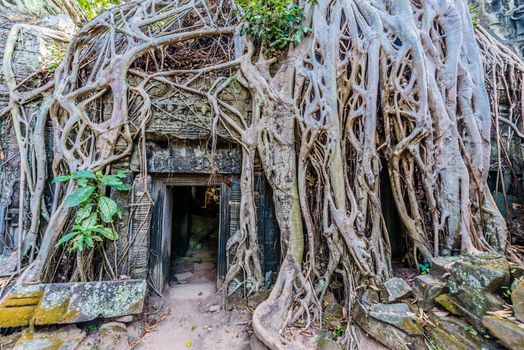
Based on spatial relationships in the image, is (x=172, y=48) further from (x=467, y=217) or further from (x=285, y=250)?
(x=467, y=217)

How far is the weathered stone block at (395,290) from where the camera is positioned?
71.6 inches

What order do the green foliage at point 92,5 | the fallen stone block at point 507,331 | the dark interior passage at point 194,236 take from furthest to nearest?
the green foliage at point 92,5, the dark interior passage at point 194,236, the fallen stone block at point 507,331

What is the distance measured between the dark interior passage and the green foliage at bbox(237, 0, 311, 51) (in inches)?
→ 110

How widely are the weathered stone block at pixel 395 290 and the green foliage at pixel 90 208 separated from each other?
107 inches

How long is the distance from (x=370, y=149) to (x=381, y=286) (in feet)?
4.20

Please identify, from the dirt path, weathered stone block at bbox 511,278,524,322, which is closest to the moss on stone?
weathered stone block at bbox 511,278,524,322

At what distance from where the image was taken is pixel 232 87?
2.87 meters

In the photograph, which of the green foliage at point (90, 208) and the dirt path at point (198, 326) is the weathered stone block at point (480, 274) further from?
the green foliage at point (90, 208)

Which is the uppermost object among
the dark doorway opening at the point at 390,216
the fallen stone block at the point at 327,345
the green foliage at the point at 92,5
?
the green foliage at the point at 92,5

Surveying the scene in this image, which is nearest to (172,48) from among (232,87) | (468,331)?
(232,87)

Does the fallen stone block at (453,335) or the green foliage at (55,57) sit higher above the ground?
the green foliage at (55,57)

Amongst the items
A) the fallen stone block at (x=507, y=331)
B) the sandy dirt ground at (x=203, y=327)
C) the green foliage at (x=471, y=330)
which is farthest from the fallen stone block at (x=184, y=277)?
the fallen stone block at (x=507, y=331)

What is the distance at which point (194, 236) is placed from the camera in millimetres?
4555

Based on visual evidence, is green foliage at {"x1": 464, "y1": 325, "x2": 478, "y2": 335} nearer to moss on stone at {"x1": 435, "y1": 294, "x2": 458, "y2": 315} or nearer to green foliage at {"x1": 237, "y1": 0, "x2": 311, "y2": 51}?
moss on stone at {"x1": 435, "y1": 294, "x2": 458, "y2": 315}
